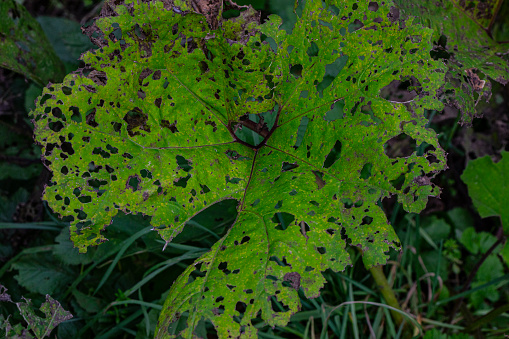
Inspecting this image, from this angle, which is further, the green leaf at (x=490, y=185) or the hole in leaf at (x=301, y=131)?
the green leaf at (x=490, y=185)

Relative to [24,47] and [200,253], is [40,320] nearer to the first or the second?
[200,253]

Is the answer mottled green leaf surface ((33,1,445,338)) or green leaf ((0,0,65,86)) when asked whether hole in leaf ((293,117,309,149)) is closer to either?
mottled green leaf surface ((33,1,445,338))

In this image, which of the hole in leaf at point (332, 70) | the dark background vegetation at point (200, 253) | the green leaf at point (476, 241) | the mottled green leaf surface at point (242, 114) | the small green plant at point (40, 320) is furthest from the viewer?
the green leaf at point (476, 241)

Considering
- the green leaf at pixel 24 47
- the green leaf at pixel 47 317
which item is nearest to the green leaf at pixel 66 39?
the green leaf at pixel 24 47

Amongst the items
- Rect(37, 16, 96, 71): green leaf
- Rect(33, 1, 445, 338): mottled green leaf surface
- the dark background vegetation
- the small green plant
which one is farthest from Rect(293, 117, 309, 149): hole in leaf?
Rect(37, 16, 96, 71): green leaf

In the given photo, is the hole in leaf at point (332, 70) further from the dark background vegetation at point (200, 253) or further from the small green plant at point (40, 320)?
the small green plant at point (40, 320)

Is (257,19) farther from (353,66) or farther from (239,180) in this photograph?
(239,180)

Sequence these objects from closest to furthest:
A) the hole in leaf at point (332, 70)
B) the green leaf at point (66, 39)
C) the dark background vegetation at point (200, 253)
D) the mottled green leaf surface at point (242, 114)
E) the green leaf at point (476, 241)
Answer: the mottled green leaf surface at point (242, 114)
the hole in leaf at point (332, 70)
the dark background vegetation at point (200, 253)
the green leaf at point (476, 241)
the green leaf at point (66, 39)
